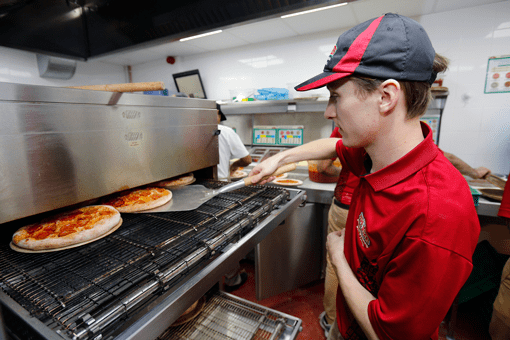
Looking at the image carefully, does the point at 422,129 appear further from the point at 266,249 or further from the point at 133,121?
the point at 266,249

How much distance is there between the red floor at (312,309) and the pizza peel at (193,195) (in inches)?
64.6

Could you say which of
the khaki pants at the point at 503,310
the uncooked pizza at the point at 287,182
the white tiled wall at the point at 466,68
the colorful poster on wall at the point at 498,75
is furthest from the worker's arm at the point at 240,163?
the colorful poster on wall at the point at 498,75

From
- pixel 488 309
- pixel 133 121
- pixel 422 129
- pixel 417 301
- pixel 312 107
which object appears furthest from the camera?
pixel 312 107

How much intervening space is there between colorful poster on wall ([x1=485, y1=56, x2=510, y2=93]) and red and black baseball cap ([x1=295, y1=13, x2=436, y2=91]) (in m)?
2.94

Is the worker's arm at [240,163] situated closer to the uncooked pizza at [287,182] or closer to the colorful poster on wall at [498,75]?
the uncooked pizza at [287,182]

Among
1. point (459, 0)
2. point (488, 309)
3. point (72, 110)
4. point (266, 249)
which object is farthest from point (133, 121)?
point (459, 0)

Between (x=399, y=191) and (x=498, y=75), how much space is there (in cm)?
313

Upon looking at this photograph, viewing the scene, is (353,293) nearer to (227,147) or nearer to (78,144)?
(78,144)

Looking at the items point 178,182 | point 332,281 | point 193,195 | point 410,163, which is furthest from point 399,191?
point 332,281

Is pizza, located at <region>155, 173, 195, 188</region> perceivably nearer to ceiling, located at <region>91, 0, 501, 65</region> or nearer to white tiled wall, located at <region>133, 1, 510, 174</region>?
ceiling, located at <region>91, 0, 501, 65</region>

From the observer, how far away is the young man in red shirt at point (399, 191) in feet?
2.16

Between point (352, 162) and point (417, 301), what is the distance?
717mm

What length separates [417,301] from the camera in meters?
0.67

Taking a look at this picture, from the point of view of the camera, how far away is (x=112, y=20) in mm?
2234
